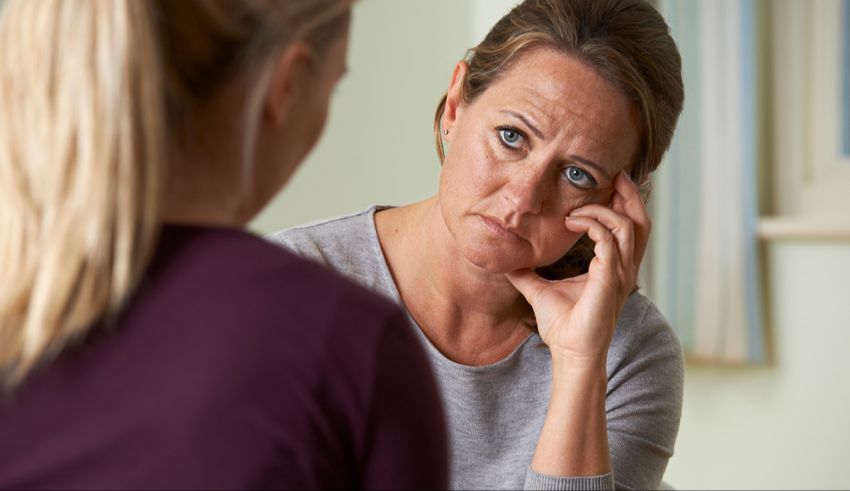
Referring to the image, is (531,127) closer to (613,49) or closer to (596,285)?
(613,49)

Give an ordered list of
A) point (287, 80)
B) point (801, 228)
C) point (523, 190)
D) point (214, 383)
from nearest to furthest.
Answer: point (214, 383)
point (287, 80)
point (523, 190)
point (801, 228)

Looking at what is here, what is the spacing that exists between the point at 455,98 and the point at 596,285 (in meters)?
0.38

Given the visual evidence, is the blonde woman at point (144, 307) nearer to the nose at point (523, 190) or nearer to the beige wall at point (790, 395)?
the nose at point (523, 190)

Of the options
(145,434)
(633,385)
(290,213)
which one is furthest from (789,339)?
(145,434)

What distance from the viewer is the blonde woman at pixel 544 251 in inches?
59.5

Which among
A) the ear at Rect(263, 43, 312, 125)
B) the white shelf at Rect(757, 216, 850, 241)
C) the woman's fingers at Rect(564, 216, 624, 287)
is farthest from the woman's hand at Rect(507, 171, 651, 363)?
the white shelf at Rect(757, 216, 850, 241)

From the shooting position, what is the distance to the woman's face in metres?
1.50

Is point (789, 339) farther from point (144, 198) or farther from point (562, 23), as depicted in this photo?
point (144, 198)

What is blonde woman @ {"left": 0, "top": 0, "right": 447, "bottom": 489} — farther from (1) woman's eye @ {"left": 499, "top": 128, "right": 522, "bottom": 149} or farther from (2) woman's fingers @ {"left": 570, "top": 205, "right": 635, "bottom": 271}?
(2) woman's fingers @ {"left": 570, "top": 205, "right": 635, "bottom": 271}

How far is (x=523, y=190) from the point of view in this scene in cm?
149

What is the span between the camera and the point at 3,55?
71 cm

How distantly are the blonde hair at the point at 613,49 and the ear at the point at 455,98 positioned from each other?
1 centimetres

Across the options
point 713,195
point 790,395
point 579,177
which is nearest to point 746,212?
point 713,195

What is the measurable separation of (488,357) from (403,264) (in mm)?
217
